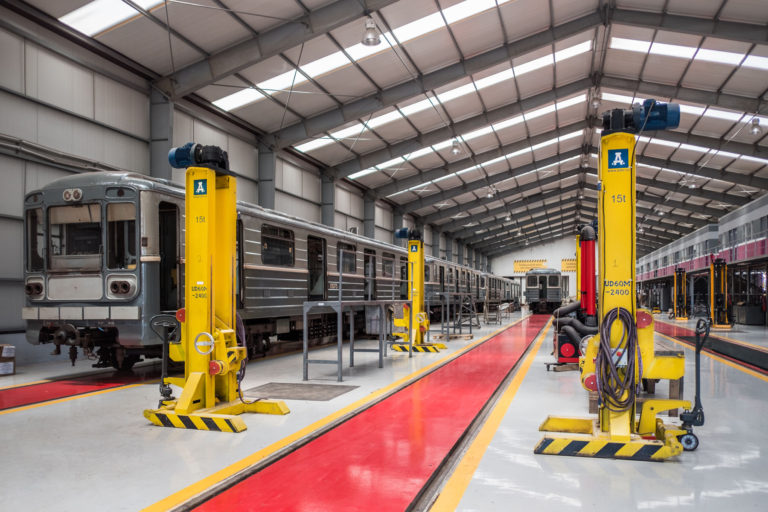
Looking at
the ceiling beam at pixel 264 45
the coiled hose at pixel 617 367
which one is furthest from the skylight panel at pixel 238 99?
the coiled hose at pixel 617 367

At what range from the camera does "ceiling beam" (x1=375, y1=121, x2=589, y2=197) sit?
23.9m

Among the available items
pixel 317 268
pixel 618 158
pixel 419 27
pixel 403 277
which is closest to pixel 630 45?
pixel 419 27

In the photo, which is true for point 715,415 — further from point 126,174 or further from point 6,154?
point 6,154

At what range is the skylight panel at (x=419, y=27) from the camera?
1343cm

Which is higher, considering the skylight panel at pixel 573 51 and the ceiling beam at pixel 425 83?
the skylight panel at pixel 573 51

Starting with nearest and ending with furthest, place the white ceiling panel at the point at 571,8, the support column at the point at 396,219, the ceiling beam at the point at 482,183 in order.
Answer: the white ceiling panel at the point at 571,8
the ceiling beam at the point at 482,183
the support column at the point at 396,219

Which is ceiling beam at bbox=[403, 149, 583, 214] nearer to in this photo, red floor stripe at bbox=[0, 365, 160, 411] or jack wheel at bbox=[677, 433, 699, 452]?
red floor stripe at bbox=[0, 365, 160, 411]

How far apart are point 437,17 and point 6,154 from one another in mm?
9639

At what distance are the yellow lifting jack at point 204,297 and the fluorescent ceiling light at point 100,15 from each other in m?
6.82

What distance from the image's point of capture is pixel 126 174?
25.3ft

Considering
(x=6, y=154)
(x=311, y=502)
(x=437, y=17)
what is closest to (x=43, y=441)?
(x=311, y=502)

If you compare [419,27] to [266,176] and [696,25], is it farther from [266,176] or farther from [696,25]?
[696,25]

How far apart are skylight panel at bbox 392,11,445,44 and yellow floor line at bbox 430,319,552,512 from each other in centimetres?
980

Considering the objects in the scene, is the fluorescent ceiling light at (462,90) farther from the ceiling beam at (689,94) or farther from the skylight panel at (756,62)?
the skylight panel at (756,62)
